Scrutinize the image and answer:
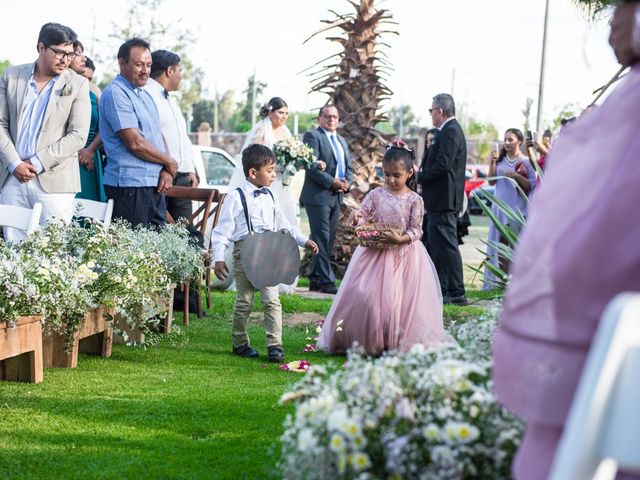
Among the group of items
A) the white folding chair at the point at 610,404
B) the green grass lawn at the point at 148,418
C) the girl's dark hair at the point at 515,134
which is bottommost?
the green grass lawn at the point at 148,418

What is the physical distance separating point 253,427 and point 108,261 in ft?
6.95

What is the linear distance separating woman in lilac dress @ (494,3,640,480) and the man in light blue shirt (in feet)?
20.9

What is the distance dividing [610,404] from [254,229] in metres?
5.73

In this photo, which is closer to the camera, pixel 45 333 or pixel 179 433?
pixel 179 433

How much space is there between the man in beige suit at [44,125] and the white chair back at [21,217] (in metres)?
0.51

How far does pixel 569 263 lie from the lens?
82.0 inches

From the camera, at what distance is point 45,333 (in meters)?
6.49

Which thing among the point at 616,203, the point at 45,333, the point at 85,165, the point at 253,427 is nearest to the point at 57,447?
the point at 253,427

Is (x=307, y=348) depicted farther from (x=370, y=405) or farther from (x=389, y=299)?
(x=370, y=405)

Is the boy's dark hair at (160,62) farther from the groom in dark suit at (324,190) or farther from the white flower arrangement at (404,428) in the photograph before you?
the white flower arrangement at (404,428)

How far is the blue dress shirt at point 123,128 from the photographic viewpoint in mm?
8297

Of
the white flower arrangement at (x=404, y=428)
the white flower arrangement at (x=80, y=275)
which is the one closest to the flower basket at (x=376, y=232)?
the white flower arrangement at (x=80, y=275)

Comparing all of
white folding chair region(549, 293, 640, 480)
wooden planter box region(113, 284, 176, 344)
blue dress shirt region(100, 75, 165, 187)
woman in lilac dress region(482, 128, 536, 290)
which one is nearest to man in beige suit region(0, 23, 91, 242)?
blue dress shirt region(100, 75, 165, 187)

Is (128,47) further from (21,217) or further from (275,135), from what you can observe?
(275,135)
